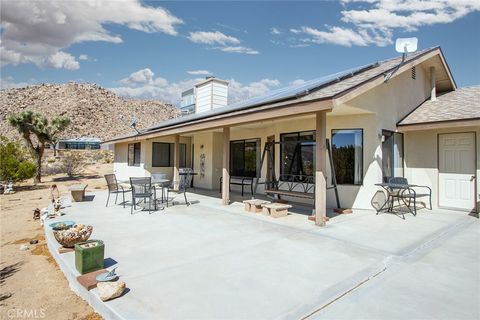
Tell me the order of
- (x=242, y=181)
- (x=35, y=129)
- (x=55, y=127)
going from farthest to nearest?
(x=55, y=127) → (x=35, y=129) → (x=242, y=181)

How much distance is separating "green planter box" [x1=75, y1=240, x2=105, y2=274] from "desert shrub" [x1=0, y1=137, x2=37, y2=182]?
15.1 m

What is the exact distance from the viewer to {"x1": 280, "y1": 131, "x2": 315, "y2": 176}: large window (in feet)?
31.1

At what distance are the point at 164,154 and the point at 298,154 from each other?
8961 millimetres

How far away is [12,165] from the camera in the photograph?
602 inches

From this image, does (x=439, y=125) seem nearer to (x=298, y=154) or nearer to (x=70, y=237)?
(x=298, y=154)

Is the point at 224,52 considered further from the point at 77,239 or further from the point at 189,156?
the point at 77,239

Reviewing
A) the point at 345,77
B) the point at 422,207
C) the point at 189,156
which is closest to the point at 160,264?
the point at 345,77

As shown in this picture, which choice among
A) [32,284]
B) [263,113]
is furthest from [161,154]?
[32,284]

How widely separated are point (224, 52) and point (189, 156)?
405 inches

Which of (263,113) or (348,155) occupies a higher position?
(263,113)

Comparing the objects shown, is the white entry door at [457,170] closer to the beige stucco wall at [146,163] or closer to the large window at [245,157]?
the large window at [245,157]

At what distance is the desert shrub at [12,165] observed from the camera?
49.3 ft

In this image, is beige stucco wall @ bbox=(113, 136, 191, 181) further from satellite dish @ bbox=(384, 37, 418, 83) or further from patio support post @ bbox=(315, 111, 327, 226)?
satellite dish @ bbox=(384, 37, 418, 83)

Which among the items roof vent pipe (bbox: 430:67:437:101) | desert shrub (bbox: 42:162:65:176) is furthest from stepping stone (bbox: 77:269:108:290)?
desert shrub (bbox: 42:162:65:176)
